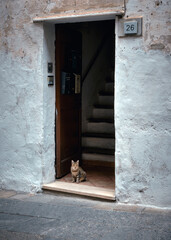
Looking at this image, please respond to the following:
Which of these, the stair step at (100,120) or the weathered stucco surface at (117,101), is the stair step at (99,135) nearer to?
the stair step at (100,120)

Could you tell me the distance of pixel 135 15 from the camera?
16.3 ft

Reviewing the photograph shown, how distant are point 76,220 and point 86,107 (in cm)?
379

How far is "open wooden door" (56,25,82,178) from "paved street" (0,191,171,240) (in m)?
1.05

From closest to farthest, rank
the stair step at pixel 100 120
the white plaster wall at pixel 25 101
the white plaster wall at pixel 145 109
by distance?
the white plaster wall at pixel 145 109 → the white plaster wall at pixel 25 101 → the stair step at pixel 100 120

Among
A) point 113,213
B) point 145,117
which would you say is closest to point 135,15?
point 145,117

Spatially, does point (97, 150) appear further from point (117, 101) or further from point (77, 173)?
point (117, 101)

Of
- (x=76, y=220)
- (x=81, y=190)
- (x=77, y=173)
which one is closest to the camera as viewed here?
(x=76, y=220)

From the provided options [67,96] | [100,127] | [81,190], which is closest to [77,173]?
[81,190]

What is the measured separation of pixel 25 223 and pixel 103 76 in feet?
17.3

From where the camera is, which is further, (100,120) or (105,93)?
(105,93)

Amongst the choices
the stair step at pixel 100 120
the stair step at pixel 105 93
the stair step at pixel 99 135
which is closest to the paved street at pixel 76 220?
the stair step at pixel 99 135

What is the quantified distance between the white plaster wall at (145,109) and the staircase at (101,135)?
2.04 metres

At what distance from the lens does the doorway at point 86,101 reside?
6164mm

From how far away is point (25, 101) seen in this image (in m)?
5.82
